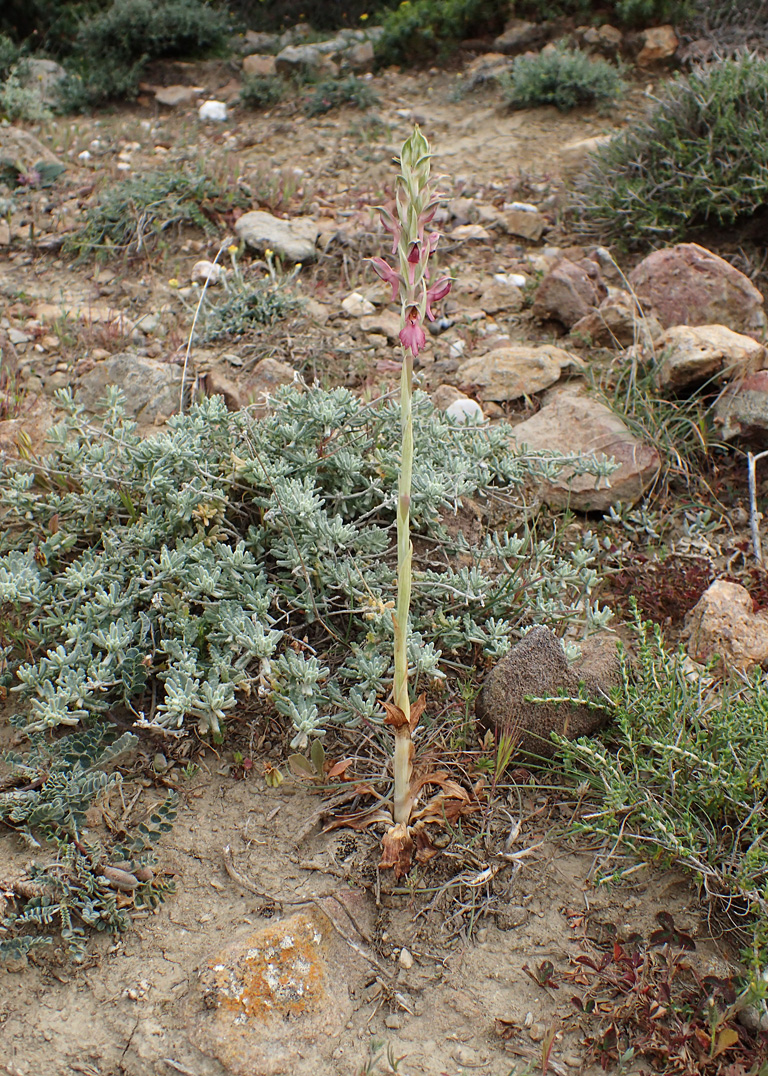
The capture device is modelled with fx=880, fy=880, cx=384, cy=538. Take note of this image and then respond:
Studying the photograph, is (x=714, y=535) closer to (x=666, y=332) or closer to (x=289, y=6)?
(x=666, y=332)

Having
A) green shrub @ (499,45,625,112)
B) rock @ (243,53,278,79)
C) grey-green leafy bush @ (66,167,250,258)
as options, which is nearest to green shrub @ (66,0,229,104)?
rock @ (243,53,278,79)

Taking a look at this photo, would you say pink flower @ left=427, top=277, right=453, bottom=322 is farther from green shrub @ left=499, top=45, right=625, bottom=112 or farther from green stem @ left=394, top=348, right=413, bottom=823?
green shrub @ left=499, top=45, right=625, bottom=112

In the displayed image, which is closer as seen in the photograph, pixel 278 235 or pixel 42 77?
pixel 278 235

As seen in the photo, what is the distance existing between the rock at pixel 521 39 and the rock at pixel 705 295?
5.31m

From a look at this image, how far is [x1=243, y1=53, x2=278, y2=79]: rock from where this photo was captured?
8.96 metres

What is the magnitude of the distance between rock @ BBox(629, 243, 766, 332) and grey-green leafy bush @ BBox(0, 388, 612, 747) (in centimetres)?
176

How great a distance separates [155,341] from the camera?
479cm

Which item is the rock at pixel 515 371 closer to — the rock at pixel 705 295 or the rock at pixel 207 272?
the rock at pixel 705 295

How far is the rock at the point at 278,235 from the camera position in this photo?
5.43 meters

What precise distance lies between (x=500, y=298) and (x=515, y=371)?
995mm

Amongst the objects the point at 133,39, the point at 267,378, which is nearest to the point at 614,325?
the point at 267,378

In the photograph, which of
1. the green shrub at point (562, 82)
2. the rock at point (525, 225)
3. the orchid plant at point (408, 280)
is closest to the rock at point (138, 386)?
the orchid plant at point (408, 280)

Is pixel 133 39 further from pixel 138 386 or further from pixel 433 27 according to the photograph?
pixel 138 386

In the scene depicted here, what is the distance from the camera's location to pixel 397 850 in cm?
225
